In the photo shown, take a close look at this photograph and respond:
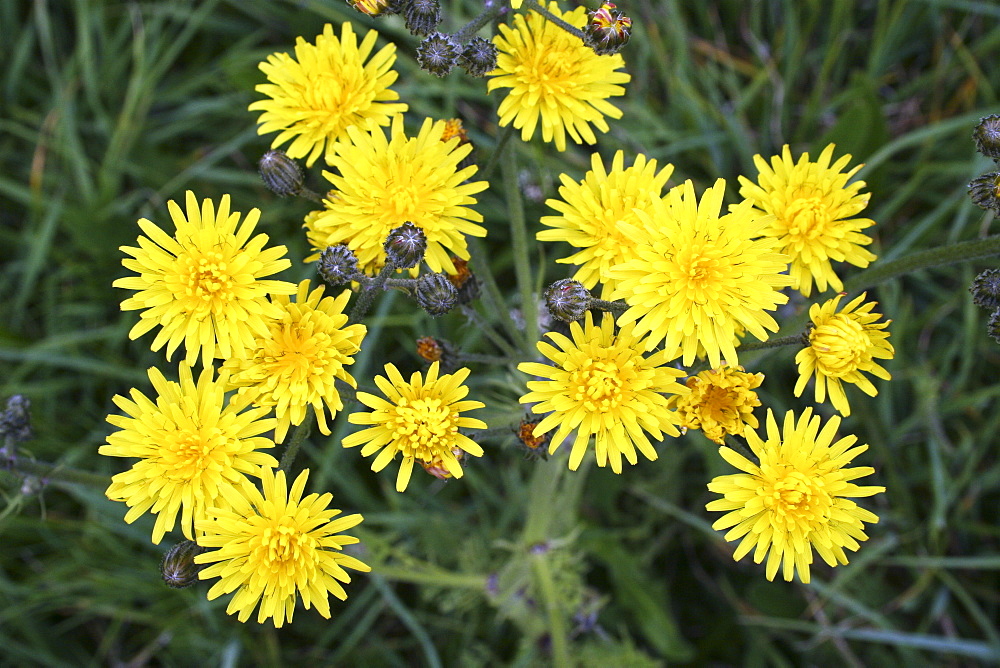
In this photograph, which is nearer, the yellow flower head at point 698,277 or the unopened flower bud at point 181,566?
the yellow flower head at point 698,277

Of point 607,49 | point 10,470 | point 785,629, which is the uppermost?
point 607,49

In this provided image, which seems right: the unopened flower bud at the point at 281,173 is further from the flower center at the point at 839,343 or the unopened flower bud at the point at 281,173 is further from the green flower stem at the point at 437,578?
the flower center at the point at 839,343

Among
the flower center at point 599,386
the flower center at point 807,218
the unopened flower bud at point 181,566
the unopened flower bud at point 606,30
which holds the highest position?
the unopened flower bud at point 606,30


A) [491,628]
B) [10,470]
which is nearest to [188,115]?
[10,470]

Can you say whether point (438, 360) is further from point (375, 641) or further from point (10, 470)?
point (375, 641)

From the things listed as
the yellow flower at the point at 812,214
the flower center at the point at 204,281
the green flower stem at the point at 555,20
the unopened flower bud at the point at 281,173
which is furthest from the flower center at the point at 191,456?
the yellow flower at the point at 812,214

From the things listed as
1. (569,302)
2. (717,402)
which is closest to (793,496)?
(717,402)
